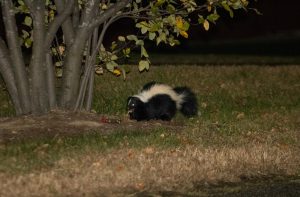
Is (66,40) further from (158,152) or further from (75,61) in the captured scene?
(158,152)

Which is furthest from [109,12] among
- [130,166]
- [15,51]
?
[130,166]

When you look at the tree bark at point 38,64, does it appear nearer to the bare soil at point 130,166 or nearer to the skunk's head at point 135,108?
the bare soil at point 130,166

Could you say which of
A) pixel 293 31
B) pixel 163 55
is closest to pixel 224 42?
pixel 293 31

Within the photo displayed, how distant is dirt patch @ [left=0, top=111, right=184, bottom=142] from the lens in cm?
1055

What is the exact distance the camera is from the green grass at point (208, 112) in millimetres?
9727

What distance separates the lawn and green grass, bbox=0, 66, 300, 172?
19 mm

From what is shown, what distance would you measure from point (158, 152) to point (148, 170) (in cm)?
78

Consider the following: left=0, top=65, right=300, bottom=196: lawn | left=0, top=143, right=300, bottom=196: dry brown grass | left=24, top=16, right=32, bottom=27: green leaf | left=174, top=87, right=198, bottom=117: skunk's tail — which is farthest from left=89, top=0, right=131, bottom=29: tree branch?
left=0, top=143, right=300, bottom=196: dry brown grass

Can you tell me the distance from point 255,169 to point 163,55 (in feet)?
45.0

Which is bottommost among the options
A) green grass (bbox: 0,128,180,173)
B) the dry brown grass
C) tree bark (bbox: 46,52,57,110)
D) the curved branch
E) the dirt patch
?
the dry brown grass

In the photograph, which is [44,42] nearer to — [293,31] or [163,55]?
[163,55]

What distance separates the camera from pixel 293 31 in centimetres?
3916

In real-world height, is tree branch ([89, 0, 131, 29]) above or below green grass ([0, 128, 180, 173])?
above

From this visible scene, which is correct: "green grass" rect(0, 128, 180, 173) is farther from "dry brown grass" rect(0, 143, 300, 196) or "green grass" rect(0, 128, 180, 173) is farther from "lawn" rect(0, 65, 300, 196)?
"dry brown grass" rect(0, 143, 300, 196)
